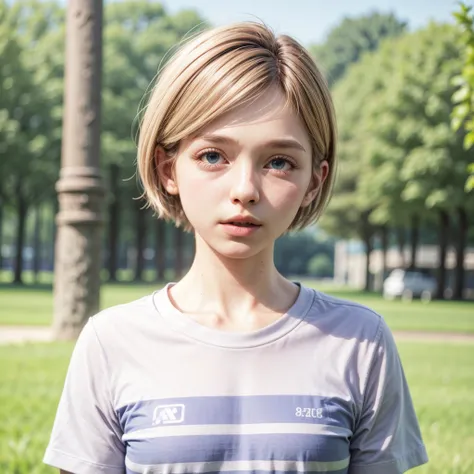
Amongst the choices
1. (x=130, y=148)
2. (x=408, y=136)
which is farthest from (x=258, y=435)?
(x=130, y=148)

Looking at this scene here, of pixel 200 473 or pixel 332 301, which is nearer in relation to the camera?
pixel 200 473

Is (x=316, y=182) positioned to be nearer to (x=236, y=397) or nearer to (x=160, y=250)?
(x=236, y=397)

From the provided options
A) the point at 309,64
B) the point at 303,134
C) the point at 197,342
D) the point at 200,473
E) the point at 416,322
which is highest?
the point at 309,64

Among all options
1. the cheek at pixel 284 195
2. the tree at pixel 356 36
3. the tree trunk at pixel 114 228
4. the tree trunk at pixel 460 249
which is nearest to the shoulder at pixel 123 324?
the cheek at pixel 284 195

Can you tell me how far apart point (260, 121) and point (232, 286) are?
1.35 ft

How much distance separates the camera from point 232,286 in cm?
208

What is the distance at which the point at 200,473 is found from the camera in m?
1.86

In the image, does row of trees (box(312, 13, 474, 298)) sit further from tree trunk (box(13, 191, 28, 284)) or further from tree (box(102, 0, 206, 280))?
tree trunk (box(13, 191, 28, 284))

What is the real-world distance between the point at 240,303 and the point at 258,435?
1.13 feet

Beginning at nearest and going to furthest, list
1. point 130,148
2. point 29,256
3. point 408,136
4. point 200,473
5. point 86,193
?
point 200,473
point 86,193
point 408,136
point 130,148
point 29,256

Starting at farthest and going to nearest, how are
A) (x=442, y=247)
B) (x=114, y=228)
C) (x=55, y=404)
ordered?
(x=114, y=228)
(x=442, y=247)
(x=55, y=404)

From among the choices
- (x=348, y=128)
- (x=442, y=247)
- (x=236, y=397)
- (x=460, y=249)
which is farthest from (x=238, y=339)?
(x=348, y=128)

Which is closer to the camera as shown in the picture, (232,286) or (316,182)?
(232,286)

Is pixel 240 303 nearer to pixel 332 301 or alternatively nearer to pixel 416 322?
pixel 332 301
